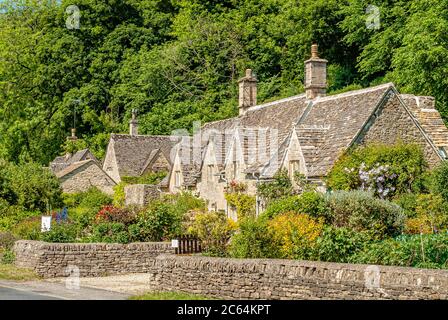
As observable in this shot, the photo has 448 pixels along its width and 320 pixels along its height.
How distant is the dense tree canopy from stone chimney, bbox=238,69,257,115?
832 centimetres

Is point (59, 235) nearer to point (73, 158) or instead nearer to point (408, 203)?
point (408, 203)

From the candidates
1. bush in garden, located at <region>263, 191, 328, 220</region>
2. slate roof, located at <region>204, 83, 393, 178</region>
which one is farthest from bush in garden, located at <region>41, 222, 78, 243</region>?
slate roof, located at <region>204, 83, 393, 178</region>

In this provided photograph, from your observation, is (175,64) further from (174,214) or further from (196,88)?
(174,214)

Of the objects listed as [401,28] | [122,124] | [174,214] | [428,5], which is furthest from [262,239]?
[122,124]

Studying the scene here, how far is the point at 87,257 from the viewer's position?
941 inches

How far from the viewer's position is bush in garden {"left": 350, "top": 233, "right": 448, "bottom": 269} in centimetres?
1686

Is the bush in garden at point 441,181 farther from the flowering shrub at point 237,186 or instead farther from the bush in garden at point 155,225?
the flowering shrub at point 237,186

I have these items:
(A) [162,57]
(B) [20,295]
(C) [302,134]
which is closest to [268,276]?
(B) [20,295]

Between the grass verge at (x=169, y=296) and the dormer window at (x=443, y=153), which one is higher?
the dormer window at (x=443, y=153)

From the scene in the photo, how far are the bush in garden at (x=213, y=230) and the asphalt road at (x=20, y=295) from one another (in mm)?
6205

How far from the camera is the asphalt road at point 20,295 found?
1694 centimetres

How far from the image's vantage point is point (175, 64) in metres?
66.9

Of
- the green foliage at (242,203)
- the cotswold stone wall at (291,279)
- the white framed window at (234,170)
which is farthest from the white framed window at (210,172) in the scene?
the cotswold stone wall at (291,279)

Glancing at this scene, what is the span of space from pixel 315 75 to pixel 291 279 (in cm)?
2220
